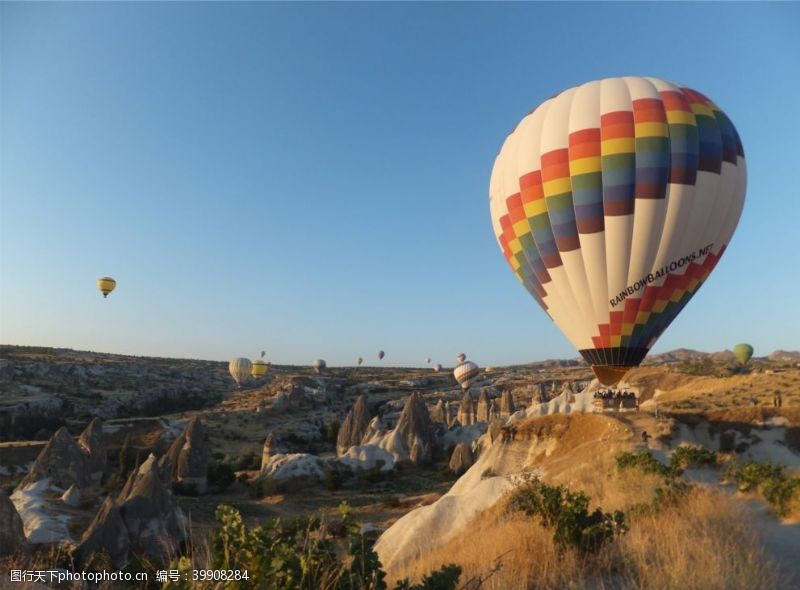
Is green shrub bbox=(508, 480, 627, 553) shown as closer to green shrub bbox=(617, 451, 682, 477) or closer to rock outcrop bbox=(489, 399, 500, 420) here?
green shrub bbox=(617, 451, 682, 477)

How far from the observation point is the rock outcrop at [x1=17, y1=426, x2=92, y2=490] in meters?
27.7

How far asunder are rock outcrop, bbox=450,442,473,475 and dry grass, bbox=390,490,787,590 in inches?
1170

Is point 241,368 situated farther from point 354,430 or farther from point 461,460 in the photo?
point 461,460

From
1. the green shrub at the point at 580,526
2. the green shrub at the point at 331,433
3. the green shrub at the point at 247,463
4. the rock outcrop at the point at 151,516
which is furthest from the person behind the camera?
the green shrub at the point at 331,433

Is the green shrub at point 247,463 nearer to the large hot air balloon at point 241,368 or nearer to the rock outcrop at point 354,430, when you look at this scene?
the rock outcrop at point 354,430

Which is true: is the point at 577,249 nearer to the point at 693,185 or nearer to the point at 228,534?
the point at 693,185

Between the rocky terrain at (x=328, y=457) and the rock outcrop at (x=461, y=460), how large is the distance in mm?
95

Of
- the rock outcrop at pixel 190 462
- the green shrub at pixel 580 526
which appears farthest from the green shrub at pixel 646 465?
the rock outcrop at pixel 190 462

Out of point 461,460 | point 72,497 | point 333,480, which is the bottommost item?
point 333,480

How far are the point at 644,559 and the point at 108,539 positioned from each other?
722 inches

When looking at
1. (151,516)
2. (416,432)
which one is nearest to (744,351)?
(416,432)

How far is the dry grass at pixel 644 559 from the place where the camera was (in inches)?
191

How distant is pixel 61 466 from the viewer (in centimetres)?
2814

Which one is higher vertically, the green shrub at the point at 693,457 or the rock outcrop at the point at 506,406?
the green shrub at the point at 693,457
